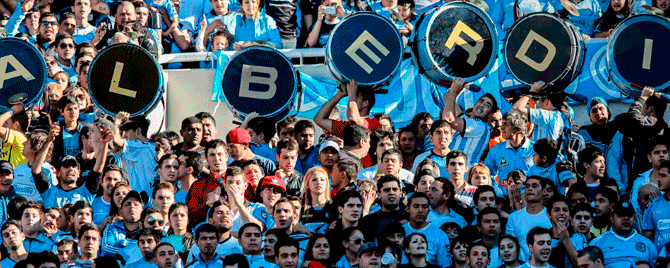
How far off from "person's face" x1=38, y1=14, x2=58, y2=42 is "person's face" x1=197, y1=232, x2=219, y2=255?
13.8 ft

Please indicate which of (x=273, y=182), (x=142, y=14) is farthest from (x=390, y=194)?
(x=142, y=14)

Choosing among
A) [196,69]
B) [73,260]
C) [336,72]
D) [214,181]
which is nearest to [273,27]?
[196,69]

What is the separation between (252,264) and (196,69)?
12.8ft

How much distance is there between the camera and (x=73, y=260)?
1243 centimetres

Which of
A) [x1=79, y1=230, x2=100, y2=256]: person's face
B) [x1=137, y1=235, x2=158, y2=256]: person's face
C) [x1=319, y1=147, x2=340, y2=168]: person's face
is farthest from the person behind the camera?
[x1=319, y1=147, x2=340, y2=168]: person's face

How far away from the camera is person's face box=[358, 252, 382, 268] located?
11758 millimetres

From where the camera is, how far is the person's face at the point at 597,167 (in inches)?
514

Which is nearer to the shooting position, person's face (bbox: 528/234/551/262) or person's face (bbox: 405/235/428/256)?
person's face (bbox: 528/234/551/262)

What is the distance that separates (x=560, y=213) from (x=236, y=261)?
2.36 meters

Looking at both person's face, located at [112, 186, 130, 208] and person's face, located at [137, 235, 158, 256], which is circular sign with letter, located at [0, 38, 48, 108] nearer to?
person's face, located at [112, 186, 130, 208]

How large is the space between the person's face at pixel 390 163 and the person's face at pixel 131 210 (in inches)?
74.8

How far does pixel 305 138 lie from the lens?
1373 cm

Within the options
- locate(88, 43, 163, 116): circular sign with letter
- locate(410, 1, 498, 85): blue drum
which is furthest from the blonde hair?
locate(88, 43, 163, 116): circular sign with letter

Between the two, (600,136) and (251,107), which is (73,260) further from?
(600,136)
